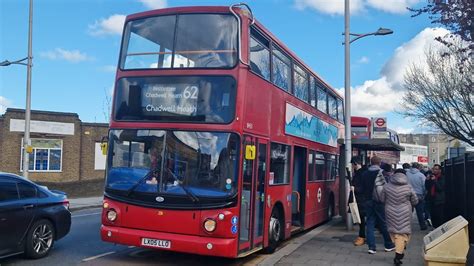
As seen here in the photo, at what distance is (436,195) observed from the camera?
13438 millimetres

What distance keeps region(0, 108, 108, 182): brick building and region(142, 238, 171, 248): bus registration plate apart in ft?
88.4

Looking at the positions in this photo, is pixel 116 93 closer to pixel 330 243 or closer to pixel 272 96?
pixel 272 96

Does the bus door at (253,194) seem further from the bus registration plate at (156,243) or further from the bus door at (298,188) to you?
the bus door at (298,188)

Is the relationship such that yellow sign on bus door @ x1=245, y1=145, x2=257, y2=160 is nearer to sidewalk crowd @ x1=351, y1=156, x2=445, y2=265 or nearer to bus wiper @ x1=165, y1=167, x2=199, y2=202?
bus wiper @ x1=165, y1=167, x2=199, y2=202

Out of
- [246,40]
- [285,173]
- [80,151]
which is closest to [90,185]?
[80,151]

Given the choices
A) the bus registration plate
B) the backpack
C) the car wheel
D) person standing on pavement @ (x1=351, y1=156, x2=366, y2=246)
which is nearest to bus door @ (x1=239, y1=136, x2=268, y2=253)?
the bus registration plate

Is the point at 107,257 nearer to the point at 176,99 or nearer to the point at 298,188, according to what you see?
the point at 176,99

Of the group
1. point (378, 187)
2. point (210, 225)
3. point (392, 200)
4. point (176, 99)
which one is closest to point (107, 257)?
point (210, 225)

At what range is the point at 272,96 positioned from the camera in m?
9.88

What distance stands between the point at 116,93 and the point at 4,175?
2415mm

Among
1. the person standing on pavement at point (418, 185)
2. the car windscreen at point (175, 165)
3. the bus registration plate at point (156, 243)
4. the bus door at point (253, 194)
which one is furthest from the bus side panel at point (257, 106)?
the person standing on pavement at point (418, 185)

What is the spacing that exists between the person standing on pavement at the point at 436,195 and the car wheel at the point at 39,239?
9774 mm

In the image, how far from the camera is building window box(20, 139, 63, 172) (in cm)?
3528

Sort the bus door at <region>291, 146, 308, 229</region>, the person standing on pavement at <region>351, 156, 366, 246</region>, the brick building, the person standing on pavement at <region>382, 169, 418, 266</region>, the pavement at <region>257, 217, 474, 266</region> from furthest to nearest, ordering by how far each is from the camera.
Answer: the brick building
the bus door at <region>291, 146, 308, 229</region>
the person standing on pavement at <region>351, 156, 366, 246</region>
the pavement at <region>257, 217, 474, 266</region>
the person standing on pavement at <region>382, 169, 418, 266</region>
